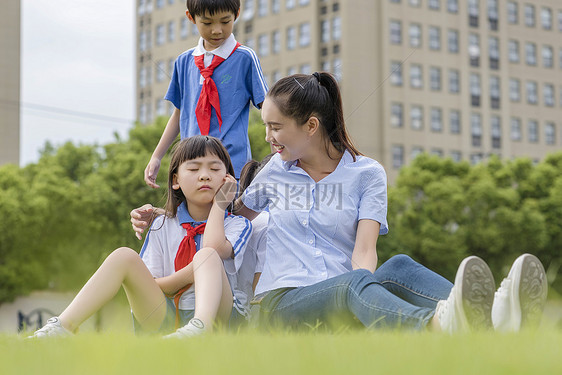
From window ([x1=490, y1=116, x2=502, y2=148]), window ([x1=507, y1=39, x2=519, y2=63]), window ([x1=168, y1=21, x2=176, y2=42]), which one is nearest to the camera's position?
window ([x1=490, y1=116, x2=502, y2=148])

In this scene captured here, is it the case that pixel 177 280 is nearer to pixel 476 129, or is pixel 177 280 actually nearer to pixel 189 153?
pixel 189 153

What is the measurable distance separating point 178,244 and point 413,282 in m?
1.21

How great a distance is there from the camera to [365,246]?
3.73m

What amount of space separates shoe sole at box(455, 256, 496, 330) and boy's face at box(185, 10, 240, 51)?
236cm

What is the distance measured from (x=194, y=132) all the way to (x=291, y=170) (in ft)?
3.01

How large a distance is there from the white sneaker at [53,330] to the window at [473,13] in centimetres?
4886

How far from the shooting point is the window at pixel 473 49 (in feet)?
161

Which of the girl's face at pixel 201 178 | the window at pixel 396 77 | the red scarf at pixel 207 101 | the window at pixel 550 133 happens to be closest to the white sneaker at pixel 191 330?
the girl's face at pixel 201 178

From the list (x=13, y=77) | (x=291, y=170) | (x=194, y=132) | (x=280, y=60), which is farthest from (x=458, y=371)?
(x=280, y=60)

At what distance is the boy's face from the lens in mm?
4461

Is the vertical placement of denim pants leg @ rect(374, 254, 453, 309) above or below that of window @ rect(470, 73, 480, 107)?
below

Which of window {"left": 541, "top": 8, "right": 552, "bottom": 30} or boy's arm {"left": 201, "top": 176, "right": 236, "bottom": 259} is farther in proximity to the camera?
window {"left": 541, "top": 8, "right": 552, "bottom": 30}

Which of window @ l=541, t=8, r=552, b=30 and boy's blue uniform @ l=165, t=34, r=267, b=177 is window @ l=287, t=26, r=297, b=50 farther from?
boy's blue uniform @ l=165, t=34, r=267, b=177

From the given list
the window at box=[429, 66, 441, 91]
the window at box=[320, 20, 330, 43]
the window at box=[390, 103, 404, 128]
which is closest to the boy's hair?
the window at box=[390, 103, 404, 128]
